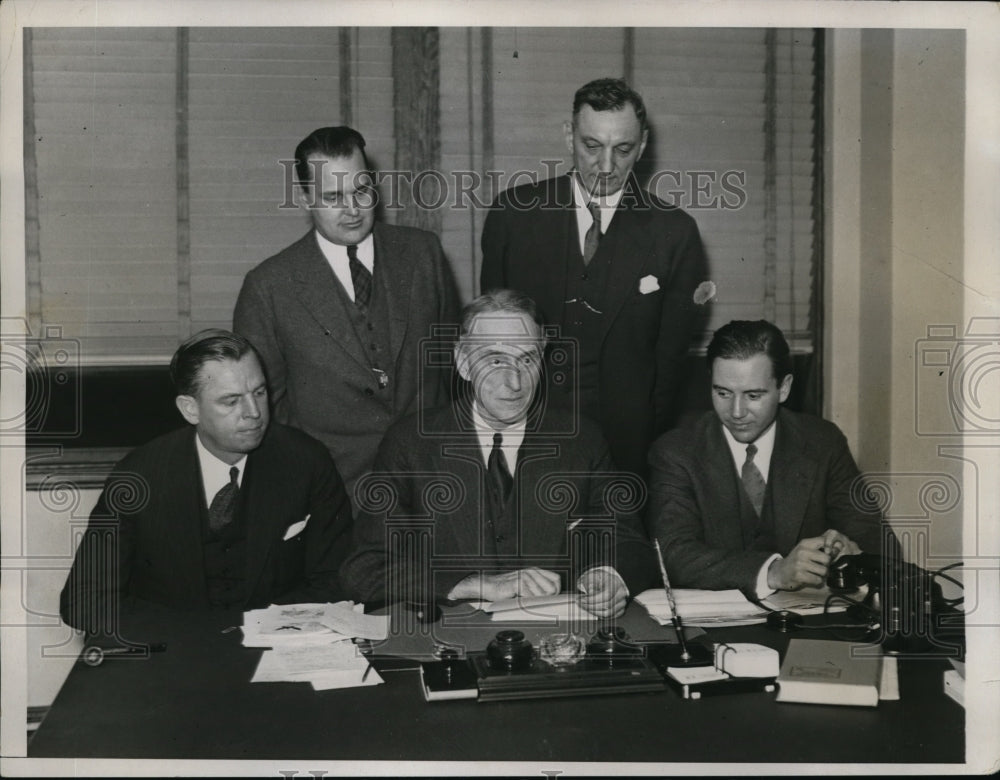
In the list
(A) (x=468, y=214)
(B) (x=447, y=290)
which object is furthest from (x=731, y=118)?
(B) (x=447, y=290)

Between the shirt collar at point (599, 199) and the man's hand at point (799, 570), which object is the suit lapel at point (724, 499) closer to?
the man's hand at point (799, 570)

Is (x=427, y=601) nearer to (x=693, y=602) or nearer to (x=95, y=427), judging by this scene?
(x=693, y=602)

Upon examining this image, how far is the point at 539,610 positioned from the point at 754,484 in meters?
0.88

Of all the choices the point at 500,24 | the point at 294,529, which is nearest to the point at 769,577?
the point at 294,529

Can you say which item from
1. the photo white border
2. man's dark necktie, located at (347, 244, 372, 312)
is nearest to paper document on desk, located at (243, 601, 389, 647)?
the photo white border

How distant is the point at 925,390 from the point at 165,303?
8.04ft

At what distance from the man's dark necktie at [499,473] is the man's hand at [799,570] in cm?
74

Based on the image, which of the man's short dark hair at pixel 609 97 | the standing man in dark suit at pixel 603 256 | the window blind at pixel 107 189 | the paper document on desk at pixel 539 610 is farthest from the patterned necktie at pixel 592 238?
the window blind at pixel 107 189

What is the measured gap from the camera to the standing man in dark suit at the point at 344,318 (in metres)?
2.98

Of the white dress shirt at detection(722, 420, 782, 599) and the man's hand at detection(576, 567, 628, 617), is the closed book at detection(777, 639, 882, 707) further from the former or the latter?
the white dress shirt at detection(722, 420, 782, 599)

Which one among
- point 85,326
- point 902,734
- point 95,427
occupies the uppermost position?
point 85,326

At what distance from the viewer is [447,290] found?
3088mm

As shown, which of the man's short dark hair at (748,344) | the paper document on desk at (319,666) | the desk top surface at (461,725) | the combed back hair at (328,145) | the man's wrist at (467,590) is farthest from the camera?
the combed back hair at (328,145)

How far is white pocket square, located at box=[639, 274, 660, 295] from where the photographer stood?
121 inches
